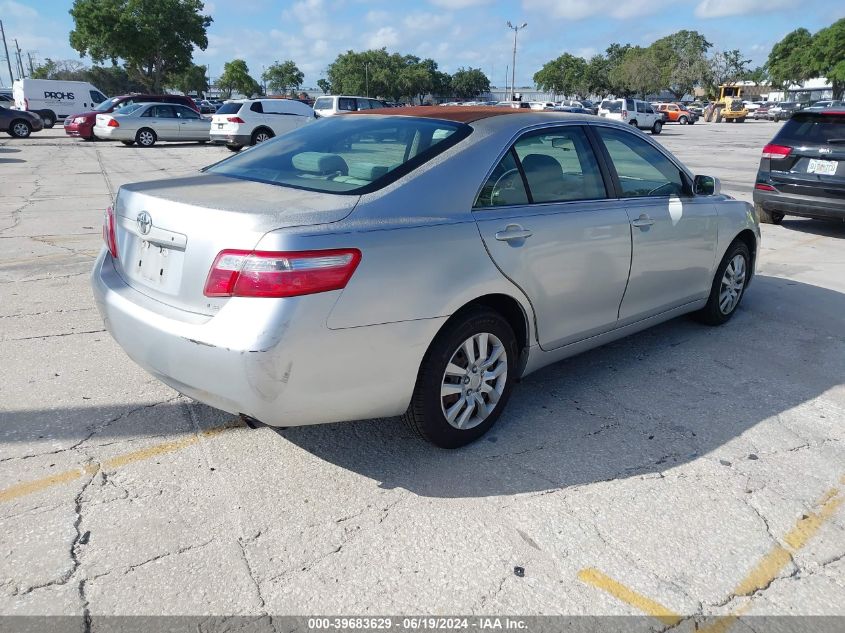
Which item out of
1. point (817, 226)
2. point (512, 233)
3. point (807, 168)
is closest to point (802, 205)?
point (807, 168)

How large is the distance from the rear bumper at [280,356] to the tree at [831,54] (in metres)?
86.9

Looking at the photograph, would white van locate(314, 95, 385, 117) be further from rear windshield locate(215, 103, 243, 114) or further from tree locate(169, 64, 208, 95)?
tree locate(169, 64, 208, 95)

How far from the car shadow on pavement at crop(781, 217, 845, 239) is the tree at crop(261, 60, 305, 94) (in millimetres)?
120290

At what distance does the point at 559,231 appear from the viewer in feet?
11.6

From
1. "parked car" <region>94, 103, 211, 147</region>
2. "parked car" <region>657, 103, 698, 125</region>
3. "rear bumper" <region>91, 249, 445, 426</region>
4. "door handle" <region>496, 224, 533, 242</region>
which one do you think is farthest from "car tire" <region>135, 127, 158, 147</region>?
"parked car" <region>657, 103, 698, 125</region>

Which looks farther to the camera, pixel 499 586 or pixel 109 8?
pixel 109 8

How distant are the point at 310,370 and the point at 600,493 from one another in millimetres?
1443

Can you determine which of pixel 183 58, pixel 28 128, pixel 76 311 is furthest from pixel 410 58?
pixel 76 311

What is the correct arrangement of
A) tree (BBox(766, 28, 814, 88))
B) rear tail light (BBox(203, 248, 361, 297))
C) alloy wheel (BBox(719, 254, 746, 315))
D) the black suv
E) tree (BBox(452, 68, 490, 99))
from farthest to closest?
tree (BBox(452, 68, 490, 99)), tree (BBox(766, 28, 814, 88)), the black suv, alloy wheel (BBox(719, 254, 746, 315)), rear tail light (BBox(203, 248, 361, 297))

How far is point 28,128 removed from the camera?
2595cm

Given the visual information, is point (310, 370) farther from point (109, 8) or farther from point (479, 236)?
point (109, 8)

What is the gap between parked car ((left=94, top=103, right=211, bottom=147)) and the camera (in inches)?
888

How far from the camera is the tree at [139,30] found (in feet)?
158

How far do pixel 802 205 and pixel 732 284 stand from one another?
4.41 meters
